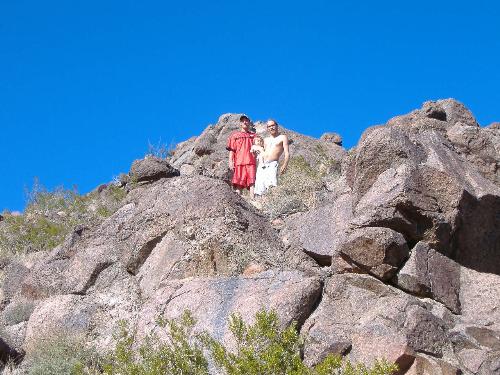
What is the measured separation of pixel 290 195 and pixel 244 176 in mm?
2449

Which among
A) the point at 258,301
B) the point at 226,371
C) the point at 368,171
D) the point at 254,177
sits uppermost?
the point at 254,177

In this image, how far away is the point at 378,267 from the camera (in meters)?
8.61

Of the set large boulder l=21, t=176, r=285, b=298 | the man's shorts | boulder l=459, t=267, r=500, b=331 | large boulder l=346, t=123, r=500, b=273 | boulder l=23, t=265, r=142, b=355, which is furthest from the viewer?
the man's shorts

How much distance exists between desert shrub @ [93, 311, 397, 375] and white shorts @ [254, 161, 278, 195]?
6392 mm

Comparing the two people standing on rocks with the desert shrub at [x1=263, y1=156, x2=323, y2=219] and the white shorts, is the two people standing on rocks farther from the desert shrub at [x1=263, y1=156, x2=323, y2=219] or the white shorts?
the desert shrub at [x1=263, y1=156, x2=323, y2=219]

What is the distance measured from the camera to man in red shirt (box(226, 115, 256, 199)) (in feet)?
49.3

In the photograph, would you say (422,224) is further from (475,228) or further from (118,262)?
(118,262)

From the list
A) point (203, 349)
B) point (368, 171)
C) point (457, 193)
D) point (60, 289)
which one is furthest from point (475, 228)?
point (60, 289)

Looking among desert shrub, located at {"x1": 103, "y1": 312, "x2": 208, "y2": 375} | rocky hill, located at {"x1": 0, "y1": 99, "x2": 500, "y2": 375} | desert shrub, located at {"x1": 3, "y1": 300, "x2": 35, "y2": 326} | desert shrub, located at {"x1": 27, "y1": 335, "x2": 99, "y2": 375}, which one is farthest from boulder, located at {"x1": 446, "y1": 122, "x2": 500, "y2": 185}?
desert shrub, located at {"x1": 3, "y1": 300, "x2": 35, "y2": 326}

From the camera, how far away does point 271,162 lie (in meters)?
14.8

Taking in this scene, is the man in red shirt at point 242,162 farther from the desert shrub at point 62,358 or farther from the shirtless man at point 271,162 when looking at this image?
the desert shrub at point 62,358

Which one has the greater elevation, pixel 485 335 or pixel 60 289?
pixel 60 289

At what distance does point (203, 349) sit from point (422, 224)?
277 cm

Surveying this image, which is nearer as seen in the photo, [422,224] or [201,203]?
[422,224]
